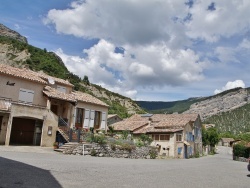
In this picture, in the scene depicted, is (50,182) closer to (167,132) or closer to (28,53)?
(167,132)

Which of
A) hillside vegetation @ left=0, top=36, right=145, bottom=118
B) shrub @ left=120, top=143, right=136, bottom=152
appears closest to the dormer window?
shrub @ left=120, top=143, right=136, bottom=152

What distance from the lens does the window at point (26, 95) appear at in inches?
1098

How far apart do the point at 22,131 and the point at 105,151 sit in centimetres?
825

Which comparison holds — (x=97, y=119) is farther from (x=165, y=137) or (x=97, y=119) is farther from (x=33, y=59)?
(x=33, y=59)

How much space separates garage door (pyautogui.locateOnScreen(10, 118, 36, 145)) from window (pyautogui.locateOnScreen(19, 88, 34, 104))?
1.98 metres

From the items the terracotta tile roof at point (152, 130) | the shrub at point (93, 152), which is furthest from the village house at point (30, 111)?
the terracotta tile roof at point (152, 130)

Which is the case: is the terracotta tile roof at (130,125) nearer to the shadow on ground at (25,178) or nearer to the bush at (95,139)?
the bush at (95,139)

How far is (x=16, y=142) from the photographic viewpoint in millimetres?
26906

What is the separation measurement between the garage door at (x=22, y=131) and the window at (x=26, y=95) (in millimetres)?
1984

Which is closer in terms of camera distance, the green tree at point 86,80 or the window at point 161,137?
the window at point 161,137

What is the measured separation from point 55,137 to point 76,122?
20.8ft

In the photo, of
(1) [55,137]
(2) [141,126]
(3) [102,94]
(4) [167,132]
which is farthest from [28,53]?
(1) [55,137]

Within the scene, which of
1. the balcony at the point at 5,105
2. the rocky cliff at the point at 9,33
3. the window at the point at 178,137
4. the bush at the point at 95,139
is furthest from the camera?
the rocky cliff at the point at 9,33

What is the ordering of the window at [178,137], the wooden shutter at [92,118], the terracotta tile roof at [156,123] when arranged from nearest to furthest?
the wooden shutter at [92,118] → the window at [178,137] → the terracotta tile roof at [156,123]
